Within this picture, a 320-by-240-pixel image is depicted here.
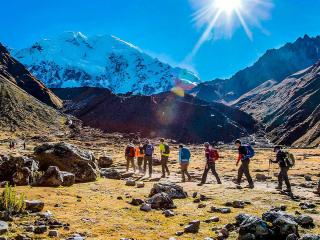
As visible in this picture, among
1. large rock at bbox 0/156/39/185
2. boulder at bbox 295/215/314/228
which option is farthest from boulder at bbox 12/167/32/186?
boulder at bbox 295/215/314/228

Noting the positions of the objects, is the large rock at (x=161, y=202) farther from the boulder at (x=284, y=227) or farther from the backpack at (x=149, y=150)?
the backpack at (x=149, y=150)

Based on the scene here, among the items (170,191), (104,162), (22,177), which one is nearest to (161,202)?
(170,191)

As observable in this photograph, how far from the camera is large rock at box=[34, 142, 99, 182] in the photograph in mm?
25812

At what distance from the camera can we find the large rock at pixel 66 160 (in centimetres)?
2581

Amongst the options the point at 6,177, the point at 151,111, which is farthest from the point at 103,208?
the point at 151,111

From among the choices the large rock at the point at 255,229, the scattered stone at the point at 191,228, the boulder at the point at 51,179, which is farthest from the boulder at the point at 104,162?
the large rock at the point at 255,229

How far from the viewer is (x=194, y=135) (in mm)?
189875

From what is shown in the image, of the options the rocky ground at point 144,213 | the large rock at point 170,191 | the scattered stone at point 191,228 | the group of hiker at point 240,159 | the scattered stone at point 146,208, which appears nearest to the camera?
the rocky ground at point 144,213

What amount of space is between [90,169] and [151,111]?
6836 inches

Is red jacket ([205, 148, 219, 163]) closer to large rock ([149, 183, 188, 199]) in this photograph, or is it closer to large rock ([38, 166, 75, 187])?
large rock ([149, 183, 188, 199])

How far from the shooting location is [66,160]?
2598 cm

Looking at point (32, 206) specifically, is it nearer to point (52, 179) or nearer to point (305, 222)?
point (52, 179)

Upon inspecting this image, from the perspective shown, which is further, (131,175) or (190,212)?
(131,175)

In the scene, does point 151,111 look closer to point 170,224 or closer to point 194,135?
point 194,135
